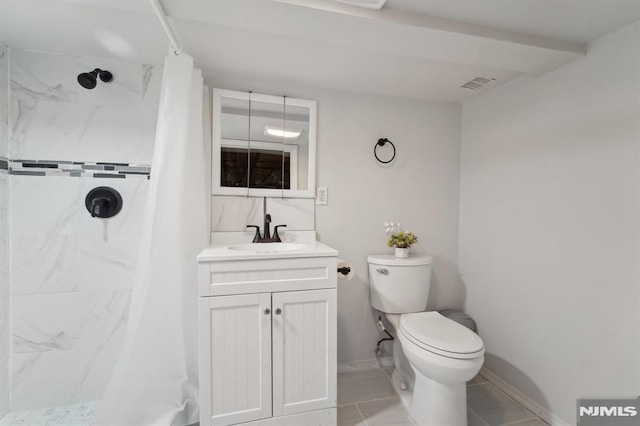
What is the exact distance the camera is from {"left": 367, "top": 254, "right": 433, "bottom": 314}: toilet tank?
69.7 inches

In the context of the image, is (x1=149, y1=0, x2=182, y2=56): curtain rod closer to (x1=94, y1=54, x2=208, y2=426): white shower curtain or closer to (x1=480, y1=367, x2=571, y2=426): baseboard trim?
(x1=94, y1=54, x2=208, y2=426): white shower curtain

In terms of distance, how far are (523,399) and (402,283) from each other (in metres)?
0.93

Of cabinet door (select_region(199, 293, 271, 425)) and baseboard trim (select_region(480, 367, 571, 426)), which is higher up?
cabinet door (select_region(199, 293, 271, 425))

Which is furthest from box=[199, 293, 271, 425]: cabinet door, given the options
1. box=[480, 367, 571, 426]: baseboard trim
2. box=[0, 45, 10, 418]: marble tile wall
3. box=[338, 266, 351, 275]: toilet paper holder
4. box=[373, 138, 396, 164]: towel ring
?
box=[480, 367, 571, 426]: baseboard trim

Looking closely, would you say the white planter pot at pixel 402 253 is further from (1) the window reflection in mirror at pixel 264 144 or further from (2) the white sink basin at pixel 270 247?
(1) the window reflection in mirror at pixel 264 144

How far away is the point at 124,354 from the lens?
4.41ft

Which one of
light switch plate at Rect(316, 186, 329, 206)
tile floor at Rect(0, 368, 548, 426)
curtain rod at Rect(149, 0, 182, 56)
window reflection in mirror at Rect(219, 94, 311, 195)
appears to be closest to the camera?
curtain rod at Rect(149, 0, 182, 56)

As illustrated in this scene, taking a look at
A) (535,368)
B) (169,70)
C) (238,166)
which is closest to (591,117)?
(535,368)

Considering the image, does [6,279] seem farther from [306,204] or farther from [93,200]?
[306,204]

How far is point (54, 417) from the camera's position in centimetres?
145

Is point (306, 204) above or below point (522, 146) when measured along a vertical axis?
below

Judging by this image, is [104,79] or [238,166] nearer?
[104,79]

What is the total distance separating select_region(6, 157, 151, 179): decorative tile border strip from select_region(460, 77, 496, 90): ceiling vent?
2060 mm

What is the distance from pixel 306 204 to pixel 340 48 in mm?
935
